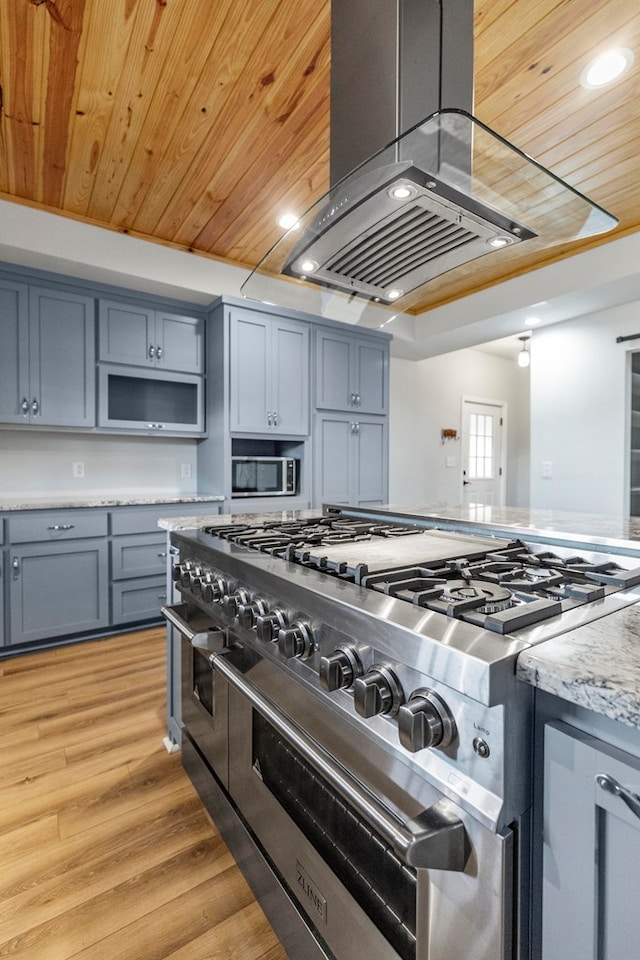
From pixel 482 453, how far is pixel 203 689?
5.37m

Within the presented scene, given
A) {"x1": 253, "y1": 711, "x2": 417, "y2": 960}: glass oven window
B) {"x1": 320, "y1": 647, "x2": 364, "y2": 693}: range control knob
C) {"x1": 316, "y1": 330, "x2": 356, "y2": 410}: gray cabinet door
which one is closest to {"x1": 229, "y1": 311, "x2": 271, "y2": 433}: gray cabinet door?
{"x1": 316, "y1": 330, "x2": 356, "y2": 410}: gray cabinet door

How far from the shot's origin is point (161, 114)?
2.10m

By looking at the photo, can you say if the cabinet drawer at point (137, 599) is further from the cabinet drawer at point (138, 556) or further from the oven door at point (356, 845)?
the oven door at point (356, 845)

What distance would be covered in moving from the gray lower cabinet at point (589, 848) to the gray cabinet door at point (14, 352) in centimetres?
328

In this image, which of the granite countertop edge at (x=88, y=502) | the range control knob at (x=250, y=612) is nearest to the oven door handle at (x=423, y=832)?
the range control knob at (x=250, y=612)

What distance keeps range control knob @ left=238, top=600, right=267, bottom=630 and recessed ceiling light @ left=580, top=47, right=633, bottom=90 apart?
2.37 meters

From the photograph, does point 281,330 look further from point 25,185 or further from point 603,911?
point 603,911

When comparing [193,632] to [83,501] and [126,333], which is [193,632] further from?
[126,333]

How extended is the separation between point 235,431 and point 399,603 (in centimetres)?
286

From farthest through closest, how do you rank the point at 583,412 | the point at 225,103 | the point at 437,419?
the point at 437,419, the point at 583,412, the point at 225,103

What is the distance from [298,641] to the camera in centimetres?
92

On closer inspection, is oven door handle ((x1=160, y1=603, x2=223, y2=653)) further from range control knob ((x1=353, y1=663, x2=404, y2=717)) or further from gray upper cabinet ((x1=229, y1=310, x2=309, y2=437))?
gray upper cabinet ((x1=229, y1=310, x2=309, y2=437))

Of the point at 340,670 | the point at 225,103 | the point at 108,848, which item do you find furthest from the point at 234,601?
the point at 225,103

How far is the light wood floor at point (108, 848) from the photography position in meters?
1.16
